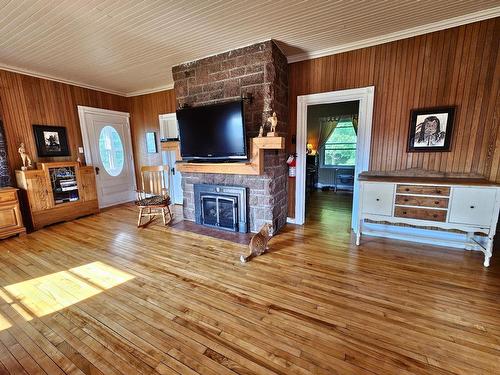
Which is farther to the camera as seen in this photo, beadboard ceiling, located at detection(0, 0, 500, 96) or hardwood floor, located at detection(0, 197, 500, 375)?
beadboard ceiling, located at detection(0, 0, 500, 96)

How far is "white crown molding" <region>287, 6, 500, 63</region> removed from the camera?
2.37 metres

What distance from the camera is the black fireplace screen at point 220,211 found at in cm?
337

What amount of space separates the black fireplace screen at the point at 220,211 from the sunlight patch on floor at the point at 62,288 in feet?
4.93

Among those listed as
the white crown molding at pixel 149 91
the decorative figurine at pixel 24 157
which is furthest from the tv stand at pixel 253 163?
the decorative figurine at pixel 24 157

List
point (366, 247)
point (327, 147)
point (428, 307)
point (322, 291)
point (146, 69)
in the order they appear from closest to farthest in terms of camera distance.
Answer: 1. point (428, 307)
2. point (322, 291)
3. point (366, 247)
4. point (146, 69)
5. point (327, 147)

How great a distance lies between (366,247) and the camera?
284 cm

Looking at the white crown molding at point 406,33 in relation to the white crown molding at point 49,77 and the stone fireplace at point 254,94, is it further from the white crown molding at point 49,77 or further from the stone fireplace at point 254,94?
the white crown molding at point 49,77

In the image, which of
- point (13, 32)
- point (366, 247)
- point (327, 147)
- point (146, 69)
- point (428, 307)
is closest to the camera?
point (428, 307)

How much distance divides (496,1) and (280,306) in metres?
3.66

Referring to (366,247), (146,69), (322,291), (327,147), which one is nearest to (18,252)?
(146,69)

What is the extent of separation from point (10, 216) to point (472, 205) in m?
6.19

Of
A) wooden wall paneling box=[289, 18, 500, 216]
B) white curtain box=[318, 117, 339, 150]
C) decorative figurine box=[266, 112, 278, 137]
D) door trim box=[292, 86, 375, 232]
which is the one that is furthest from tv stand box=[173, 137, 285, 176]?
white curtain box=[318, 117, 339, 150]

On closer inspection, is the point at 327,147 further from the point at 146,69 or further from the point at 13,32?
the point at 13,32

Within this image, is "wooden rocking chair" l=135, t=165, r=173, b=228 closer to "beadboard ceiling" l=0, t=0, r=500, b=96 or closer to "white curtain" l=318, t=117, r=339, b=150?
"beadboard ceiling" l=0, t=0, r=500, b=96
